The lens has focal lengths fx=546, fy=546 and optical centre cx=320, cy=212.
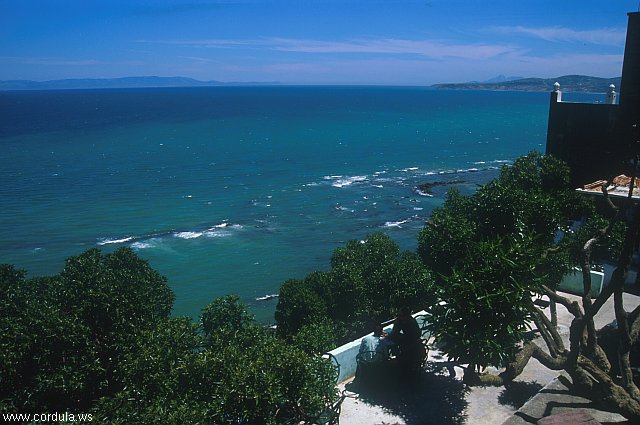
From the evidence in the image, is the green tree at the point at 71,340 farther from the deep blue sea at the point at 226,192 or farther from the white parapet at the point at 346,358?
the deep blue sea at the point at 226,192

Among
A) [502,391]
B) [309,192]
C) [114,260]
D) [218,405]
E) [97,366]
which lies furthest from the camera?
[309,192]

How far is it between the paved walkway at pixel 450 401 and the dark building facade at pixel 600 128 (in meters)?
12.9

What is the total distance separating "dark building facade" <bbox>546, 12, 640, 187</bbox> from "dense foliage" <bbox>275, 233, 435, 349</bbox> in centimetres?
1160

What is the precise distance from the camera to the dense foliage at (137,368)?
26.7 ft

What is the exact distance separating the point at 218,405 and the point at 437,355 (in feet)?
21.4

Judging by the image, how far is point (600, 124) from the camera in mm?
24141

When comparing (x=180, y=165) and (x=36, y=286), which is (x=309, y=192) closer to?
(x=180, y=165)

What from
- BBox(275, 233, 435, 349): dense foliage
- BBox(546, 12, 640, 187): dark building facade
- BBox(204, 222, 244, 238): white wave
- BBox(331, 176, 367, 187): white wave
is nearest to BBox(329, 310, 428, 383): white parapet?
BBox(275, 233, 435, 349): dense foliage

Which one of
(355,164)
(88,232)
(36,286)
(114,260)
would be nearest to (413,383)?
(114,260)

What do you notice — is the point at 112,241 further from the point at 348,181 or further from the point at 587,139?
the point at 587,139

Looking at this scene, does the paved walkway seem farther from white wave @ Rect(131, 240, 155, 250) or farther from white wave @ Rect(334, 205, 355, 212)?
white wave @ Rect(334, 205, 355, 212)

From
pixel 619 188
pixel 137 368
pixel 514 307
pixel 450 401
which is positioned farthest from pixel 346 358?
pixel 619 188

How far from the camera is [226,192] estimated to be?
158 ft

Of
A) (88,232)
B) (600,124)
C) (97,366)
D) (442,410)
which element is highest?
(600,124)
